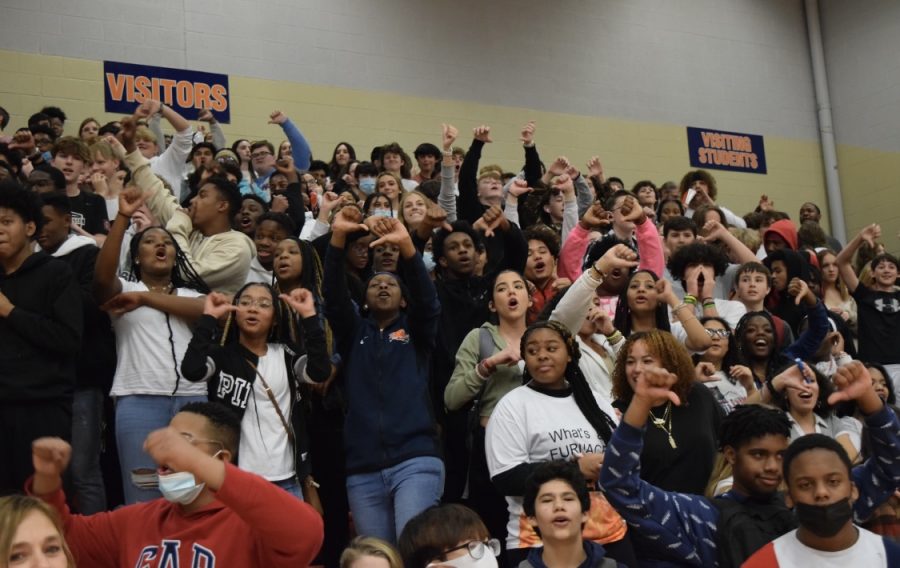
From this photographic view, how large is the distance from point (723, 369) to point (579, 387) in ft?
4.93

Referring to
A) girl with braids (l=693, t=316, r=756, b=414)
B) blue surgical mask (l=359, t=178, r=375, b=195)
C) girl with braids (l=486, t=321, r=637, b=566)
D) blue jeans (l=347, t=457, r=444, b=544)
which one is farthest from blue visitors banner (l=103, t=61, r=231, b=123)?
girl with braids (l=486, t=321, r=637, b=566)

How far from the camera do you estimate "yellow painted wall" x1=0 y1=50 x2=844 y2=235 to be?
1088 cm

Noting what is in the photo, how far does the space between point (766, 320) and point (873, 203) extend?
9512mm

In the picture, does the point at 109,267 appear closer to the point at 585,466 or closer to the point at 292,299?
the point at 292,299

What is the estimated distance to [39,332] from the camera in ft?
14.9

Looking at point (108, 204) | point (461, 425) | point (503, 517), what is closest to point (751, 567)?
point (503, 517)

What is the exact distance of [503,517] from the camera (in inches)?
209

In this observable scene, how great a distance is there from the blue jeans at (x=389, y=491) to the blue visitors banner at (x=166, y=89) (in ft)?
23.2

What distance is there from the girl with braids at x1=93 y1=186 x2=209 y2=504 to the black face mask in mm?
2614

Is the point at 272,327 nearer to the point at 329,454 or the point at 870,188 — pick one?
the point at 329,454

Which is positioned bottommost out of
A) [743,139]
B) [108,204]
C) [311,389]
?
[311,389]

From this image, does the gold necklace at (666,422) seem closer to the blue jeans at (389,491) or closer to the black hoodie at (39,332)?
the blue jeans at (389,491)

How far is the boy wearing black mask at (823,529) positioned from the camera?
3.40 metres

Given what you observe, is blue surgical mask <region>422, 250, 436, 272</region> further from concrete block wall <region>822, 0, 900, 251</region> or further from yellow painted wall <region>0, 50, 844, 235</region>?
concrete block wall <region>822, 0, 900, 251</region>
